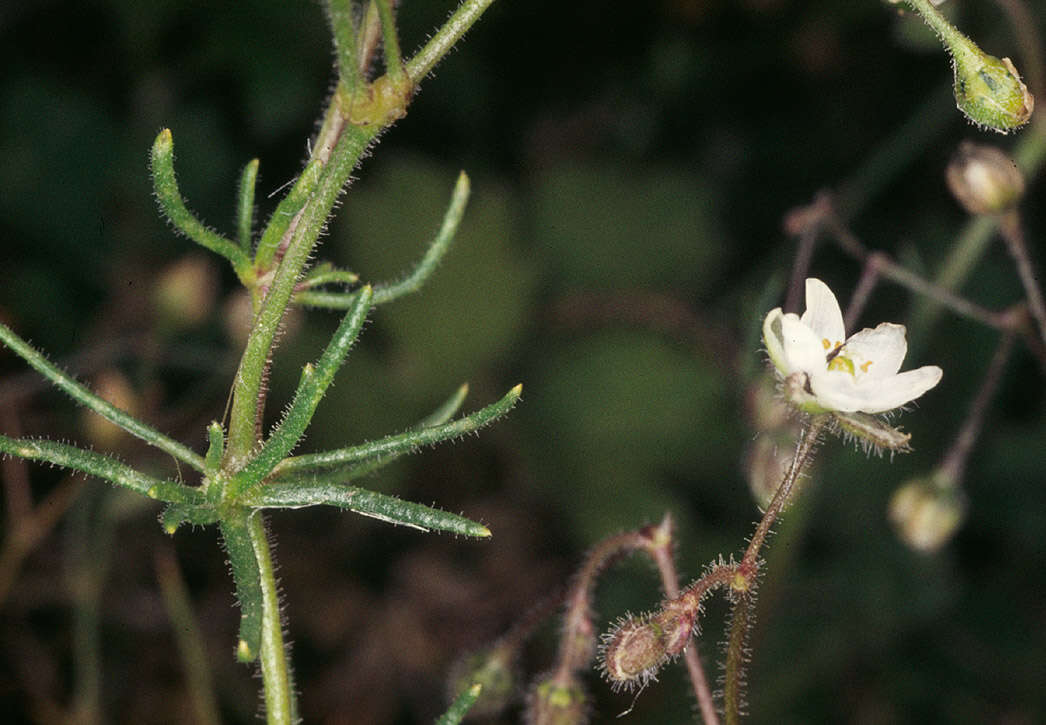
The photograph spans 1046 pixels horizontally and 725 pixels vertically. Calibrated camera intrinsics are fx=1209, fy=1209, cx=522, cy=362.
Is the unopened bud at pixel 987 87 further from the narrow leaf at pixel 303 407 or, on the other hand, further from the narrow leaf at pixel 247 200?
the narrow leaf at pixel 247 200

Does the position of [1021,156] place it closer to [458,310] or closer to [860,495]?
[860,495]

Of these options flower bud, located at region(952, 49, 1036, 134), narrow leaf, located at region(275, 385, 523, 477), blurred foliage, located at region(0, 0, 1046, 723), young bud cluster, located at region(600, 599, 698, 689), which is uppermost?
blurred foliage, located at region(0, 0, 1046, 723)

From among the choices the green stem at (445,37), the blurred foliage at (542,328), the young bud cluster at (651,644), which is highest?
the blurred foliage at (542,328)

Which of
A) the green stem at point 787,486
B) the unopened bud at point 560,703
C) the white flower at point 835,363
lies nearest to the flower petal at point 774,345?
the white flower at point 835,363

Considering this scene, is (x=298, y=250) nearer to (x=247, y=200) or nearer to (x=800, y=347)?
(x=247, y=200)

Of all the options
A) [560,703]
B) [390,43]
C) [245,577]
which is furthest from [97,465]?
[560,703]

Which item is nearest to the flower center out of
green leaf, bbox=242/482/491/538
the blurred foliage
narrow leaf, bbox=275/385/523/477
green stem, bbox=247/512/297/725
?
narrow leaf, bbox=275/385/523/477

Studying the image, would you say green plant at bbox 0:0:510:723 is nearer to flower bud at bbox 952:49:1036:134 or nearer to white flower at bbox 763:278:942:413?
white flower at bbox 763:278:942:413

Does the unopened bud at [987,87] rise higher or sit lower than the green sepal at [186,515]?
higher
